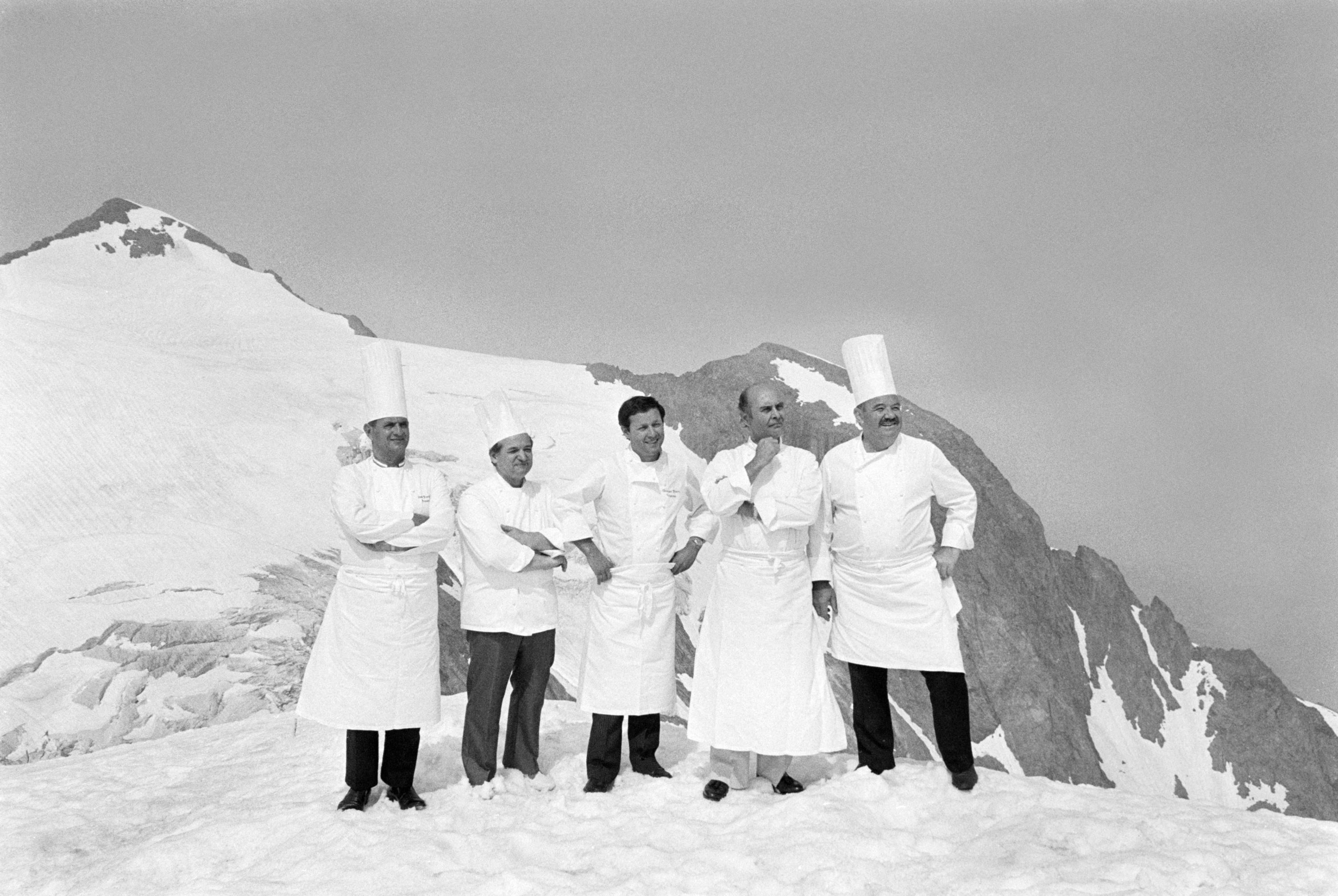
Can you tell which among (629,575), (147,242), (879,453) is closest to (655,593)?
(629,575)

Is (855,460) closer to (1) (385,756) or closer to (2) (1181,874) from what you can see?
(2) (1181,874)

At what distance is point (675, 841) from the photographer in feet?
15.4

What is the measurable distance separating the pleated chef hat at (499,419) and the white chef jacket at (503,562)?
10.4 inches

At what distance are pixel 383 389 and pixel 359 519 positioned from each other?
81 centimetres

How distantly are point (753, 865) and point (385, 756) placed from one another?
2.27 metres

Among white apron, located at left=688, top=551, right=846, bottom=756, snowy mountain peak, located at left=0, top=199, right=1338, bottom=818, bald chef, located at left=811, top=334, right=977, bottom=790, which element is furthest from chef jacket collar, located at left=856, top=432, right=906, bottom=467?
snowy mountain peak, located at left=0, top=199, right=1338, bottom=818

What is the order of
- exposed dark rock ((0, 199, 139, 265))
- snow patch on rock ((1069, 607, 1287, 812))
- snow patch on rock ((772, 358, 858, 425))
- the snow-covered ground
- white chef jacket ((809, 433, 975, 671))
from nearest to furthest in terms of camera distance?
the snow-covered ground
white chef jacket ((809, 433, 975, 671))
exposed dark rock ((0, 199, 139, 265))
snow patch on rock ((772, 358, 858, 425))
snow patch on rock ((1069, 607, 1287, 812))

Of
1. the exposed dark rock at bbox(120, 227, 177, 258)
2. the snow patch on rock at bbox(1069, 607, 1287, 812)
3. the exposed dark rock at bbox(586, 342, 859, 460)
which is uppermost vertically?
the exposed dark rock at bbox(120, 227, 177, 258)

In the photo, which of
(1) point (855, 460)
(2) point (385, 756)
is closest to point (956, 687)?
(1) point (855, 460)

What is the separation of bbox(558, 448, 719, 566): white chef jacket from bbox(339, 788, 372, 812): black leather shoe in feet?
5.97

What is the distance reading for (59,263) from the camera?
36.1 meters

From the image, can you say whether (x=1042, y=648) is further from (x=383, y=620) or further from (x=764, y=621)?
(x=383, y=620)

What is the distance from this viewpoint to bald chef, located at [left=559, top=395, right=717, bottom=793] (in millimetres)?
5422

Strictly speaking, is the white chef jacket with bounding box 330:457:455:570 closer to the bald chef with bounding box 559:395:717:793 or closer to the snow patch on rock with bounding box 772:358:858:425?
the bald chef with bounding box 559:395:717:793
